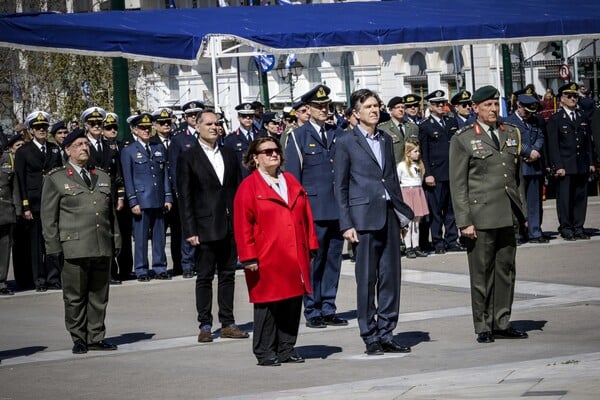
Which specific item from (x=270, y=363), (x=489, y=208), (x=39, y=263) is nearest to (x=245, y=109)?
(x=39, y=263)

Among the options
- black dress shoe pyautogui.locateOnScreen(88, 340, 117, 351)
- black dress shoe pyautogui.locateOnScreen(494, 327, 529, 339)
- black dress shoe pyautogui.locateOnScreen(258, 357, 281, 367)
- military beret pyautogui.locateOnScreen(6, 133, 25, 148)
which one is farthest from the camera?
military beret pyautogui.locateOnScreen(6, 133, 25, 148)

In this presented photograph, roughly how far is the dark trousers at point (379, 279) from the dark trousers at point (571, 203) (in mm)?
9167

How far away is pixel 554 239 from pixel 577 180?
91cm

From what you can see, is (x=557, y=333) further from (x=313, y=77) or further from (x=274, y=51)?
(x=313, y=77)

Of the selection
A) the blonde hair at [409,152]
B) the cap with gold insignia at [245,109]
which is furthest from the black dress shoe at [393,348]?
the cap with gold insignia at [245,109]

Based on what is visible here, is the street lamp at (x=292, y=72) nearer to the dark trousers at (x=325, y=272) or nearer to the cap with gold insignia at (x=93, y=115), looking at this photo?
the cap with gold insignia at (x=93, y=115)

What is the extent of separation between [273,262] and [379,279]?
100cm

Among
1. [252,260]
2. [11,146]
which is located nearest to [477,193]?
[252,260]

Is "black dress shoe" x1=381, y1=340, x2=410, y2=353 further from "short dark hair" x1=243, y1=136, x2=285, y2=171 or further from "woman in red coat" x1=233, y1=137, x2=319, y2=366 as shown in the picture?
"short dark hair" x1=243, y1=136, x2=285, y2=171

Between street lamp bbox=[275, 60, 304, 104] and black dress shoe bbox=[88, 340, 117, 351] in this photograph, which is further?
street lamp bbox=[275, 60, 304, 104]

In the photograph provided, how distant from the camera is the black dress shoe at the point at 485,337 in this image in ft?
40.1

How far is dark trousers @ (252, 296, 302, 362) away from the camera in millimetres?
11766

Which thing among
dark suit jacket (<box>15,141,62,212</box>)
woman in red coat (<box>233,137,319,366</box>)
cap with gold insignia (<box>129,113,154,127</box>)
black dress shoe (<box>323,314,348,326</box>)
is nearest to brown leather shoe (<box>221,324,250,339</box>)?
black dress shoe (<box>323,314,348,326</box>)

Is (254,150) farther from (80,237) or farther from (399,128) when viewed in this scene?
(399,128)
